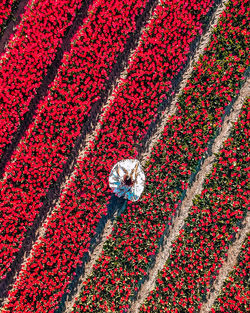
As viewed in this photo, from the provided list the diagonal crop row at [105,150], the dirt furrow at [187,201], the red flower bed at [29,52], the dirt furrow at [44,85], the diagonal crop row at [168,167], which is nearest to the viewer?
the red flower bed at [29,52]

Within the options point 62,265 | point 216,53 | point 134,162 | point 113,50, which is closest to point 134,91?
point 113,50

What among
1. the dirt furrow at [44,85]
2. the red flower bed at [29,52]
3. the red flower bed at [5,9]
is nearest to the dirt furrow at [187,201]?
the dirt furrow at [44,85]

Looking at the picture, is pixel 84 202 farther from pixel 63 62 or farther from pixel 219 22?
pixel 219 22

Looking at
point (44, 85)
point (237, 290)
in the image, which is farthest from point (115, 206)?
point (237, 290)

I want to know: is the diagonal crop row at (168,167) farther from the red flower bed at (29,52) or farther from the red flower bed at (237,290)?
the red flower bed at (29,52)

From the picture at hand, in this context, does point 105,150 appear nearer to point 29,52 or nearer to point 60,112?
point 60,112

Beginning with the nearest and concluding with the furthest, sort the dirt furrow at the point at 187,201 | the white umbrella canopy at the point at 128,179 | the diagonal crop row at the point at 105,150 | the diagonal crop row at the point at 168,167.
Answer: the white umbrella canopy at the point at 128,179
the diagonal crop row at the point at 105,150
the diagonal crop row at the point at 168,167
the dirt furrow at the point at 187,201
